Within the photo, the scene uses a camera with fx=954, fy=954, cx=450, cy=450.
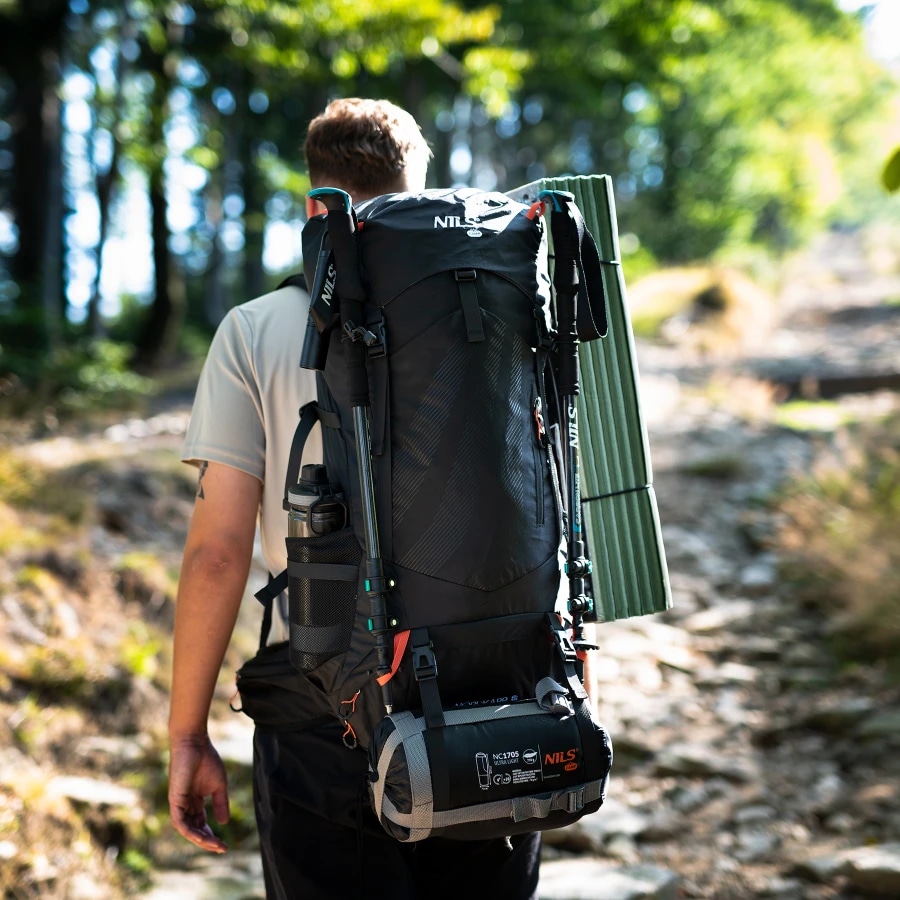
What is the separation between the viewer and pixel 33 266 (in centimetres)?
1564

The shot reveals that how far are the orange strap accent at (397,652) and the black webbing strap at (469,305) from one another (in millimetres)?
500

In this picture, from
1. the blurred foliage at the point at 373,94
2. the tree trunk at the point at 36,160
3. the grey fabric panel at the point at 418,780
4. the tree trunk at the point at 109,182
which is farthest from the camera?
the tree trunk at the point at 36,160

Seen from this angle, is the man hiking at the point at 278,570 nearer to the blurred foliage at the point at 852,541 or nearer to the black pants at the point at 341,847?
the black pants at the point at 341,847

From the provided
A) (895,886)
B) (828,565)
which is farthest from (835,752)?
(828,565)

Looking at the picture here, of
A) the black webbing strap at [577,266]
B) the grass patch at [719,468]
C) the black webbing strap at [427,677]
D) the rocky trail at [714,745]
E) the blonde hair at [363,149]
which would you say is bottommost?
the rocky trail at [714,745]

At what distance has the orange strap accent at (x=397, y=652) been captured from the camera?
5.09 ft

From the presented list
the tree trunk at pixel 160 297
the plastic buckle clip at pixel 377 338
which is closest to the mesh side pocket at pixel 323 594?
the plastic buckle clip at pixel 377 338

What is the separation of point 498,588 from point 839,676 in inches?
194

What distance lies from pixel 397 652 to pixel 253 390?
0.68 m

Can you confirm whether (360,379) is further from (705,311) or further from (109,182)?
(705,311)

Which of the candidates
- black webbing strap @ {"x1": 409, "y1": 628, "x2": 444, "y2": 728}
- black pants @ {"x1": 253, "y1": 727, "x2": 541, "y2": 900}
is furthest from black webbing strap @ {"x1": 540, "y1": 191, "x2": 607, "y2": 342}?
black pants @ {"x1": 253, "y1": 727, "x2": 541, "y2": 900}

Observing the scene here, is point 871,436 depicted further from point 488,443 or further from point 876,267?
point 876,267

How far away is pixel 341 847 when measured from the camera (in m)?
1.83

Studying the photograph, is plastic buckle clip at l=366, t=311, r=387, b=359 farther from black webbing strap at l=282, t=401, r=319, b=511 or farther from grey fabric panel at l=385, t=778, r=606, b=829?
grey fabric panel at l=385, t=778, r=606, b=829
